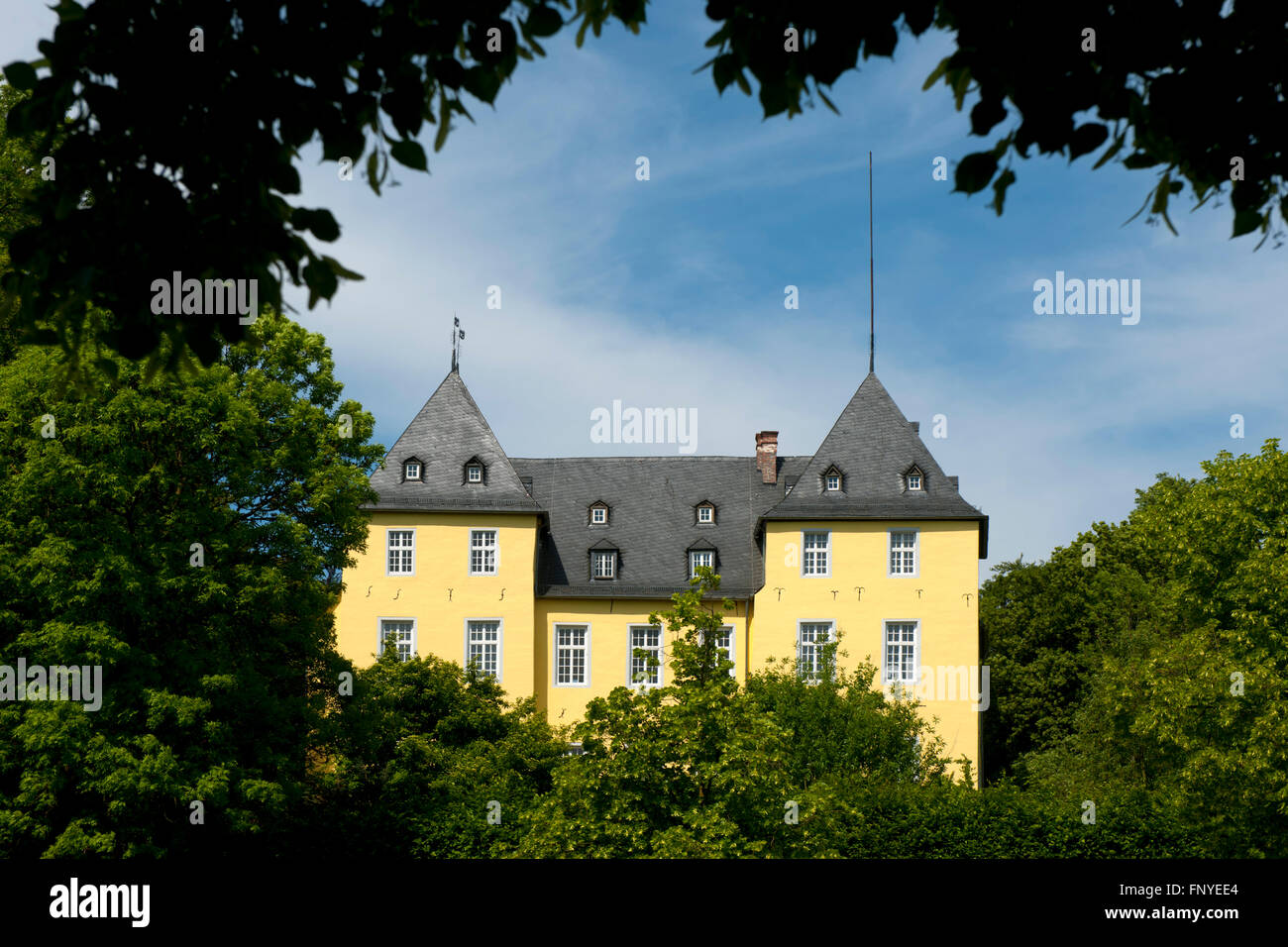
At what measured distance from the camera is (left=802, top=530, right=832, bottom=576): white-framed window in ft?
126

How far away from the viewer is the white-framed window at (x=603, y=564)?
4041cm

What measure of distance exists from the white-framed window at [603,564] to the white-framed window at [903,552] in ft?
28.8

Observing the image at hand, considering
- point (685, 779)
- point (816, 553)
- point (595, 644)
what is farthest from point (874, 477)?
point (685, 779)

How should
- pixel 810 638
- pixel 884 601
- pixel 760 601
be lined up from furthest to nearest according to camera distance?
pixel 760 601 → pixel 810 638 → pixel 884 601

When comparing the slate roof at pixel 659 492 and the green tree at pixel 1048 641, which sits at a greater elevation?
the slate roof at pixel 659 492

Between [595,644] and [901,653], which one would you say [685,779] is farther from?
[595,644]

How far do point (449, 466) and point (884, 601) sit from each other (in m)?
14.1

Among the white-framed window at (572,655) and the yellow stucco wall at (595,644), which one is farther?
the white-framed window at (572,655)

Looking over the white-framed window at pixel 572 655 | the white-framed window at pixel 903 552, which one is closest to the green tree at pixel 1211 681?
the white-framed window at pixel 903 552

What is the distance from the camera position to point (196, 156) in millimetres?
4586

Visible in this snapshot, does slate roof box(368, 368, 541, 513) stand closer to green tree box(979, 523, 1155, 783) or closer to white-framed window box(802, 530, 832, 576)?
white-framed window box(802, 530, 832, 576)

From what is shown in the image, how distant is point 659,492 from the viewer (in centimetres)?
4356

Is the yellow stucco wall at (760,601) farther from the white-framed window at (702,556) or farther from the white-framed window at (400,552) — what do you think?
the white-framed window at (702,556)

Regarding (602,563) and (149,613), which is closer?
(149,613)
